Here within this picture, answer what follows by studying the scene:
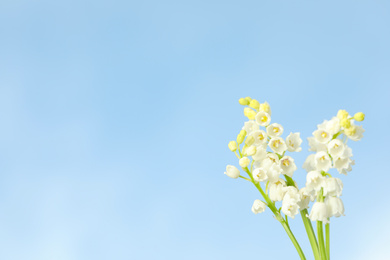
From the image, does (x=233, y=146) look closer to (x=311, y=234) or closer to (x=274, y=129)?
(x=274, y=129)

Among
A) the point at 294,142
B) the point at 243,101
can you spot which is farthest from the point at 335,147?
the point at 243,101

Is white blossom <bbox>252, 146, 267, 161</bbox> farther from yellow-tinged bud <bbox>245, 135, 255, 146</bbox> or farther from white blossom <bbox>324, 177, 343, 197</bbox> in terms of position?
white blossom <bbox>324, 177, 343, 197</bbox>

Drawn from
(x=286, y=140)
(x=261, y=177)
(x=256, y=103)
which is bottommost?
(x=261, y=177)

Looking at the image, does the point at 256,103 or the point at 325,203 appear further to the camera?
the point at 256,103

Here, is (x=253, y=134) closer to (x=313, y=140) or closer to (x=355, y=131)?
(x=313, y=140)

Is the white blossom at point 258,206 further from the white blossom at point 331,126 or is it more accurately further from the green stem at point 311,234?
the white blossom at point 331,126

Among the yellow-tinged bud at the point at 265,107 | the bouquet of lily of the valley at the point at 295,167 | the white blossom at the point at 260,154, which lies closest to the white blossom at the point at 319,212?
the bouquet of lily of the valley at the point at 295,167

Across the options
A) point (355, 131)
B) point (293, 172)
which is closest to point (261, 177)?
point (293, 172)
